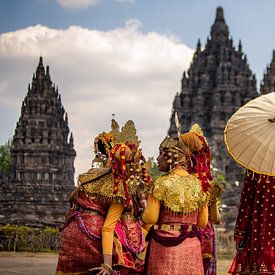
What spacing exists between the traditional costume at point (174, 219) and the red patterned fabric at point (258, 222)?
44 centimetres

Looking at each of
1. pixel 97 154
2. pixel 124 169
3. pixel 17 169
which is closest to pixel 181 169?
pixel 124 169

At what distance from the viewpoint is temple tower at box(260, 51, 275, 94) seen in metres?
59.1

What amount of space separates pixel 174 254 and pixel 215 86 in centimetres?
5703

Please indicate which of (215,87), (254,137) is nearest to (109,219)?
(254,137)

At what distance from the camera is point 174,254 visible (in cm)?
550

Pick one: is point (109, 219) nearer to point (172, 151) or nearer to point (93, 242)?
point (93, 242)

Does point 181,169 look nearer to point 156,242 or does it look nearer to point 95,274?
point 156,242

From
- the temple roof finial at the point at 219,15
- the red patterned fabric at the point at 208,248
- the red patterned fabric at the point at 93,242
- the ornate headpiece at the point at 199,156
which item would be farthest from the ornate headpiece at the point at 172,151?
the temple roof finial at the point at 219,15

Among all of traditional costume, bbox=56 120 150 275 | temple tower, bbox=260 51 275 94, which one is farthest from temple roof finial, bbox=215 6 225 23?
traditional costume, bbox=56 120 150 275

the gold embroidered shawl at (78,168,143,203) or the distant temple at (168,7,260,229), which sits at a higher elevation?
the distant temple at (168,7,260,229)

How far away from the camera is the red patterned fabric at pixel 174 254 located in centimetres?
550

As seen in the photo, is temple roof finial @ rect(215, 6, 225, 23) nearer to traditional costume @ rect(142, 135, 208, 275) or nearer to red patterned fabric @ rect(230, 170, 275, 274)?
red patterned fabric @ rect(230, 170, 275, 274)

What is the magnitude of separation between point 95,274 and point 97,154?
42.2 inches

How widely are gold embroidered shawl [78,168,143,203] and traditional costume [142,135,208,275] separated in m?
0.47
